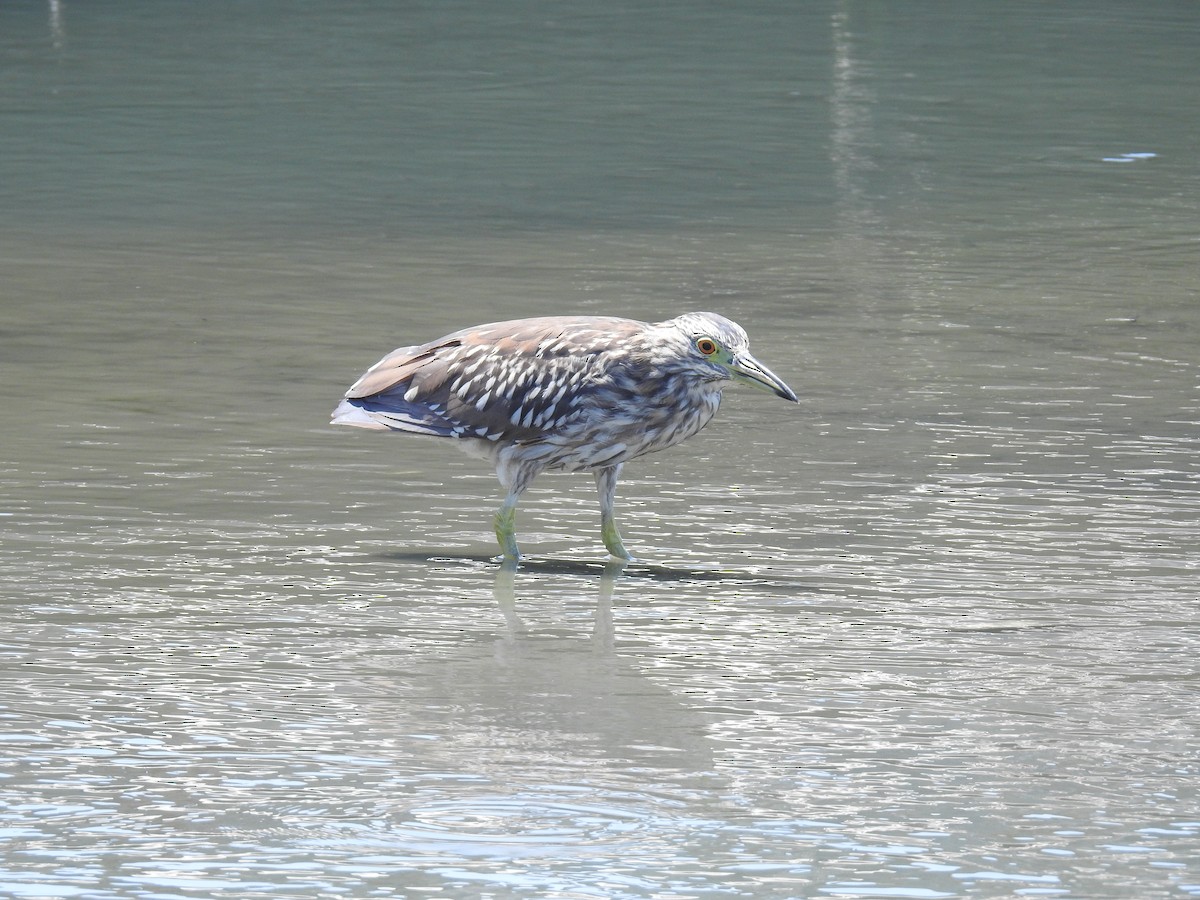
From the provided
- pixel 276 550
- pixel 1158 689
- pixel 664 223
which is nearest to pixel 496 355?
pixel 276 550

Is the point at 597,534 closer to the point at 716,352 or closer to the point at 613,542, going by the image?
the point at 613,542

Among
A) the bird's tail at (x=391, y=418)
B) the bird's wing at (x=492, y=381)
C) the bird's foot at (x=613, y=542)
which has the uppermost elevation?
the bird's wing at (x=492, y=381)

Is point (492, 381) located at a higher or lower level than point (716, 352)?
lower

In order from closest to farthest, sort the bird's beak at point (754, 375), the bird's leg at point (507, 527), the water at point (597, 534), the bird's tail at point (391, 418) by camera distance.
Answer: the water at point (597, 534) → the bird's beak at point (754, 375) → the bird's leg at point (507, 527) → the bird's tail at point (391, 418)

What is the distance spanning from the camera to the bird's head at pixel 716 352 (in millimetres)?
7090

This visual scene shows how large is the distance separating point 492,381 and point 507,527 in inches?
18.7

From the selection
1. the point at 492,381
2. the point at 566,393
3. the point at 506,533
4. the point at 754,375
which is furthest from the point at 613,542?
the point at 754,375

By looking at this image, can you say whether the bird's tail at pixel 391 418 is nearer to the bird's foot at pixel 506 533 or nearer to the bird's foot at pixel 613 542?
the bird's foot at pixel 506 533

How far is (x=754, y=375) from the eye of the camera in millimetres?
7062

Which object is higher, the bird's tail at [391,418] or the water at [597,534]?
the bird's tail at [391,418]

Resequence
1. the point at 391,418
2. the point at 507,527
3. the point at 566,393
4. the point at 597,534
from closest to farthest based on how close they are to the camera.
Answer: the point at 566,393, the point at 507,527, the point at 391,418, the point at 597,534

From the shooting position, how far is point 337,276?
12.2 m

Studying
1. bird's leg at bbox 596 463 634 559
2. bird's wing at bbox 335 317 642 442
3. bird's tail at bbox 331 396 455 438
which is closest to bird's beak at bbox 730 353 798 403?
bird's wing at bbox 335 317 642 442

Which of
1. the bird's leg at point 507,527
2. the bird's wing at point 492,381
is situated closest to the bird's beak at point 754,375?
the bird's wing at point 492,381
